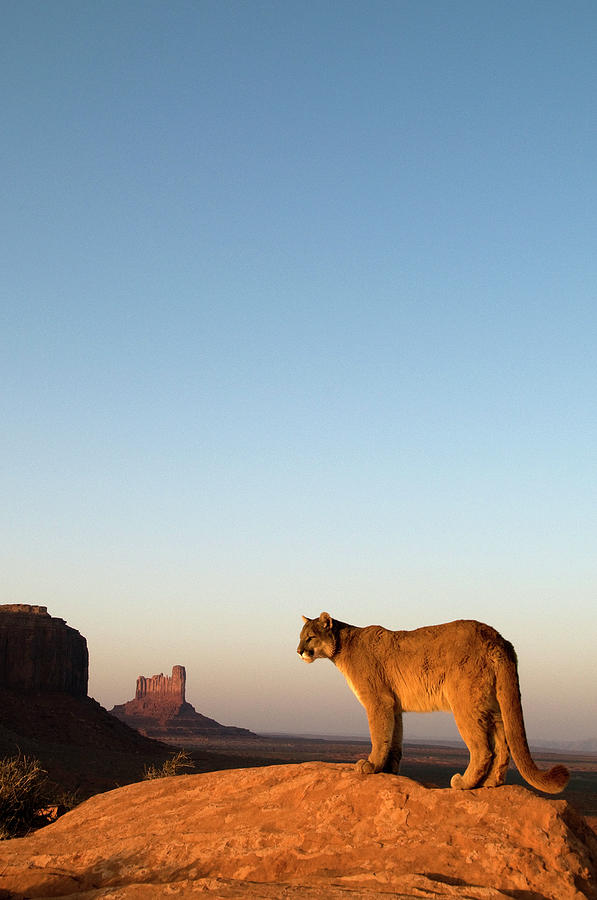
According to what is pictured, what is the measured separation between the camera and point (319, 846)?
7.50 meters

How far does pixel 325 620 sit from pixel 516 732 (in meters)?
3.06

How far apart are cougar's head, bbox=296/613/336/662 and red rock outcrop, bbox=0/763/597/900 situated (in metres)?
1.37

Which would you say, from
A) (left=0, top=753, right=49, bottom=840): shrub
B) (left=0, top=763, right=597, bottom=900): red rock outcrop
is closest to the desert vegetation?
(left=0, top=753, right=49, bottom=840): shrub

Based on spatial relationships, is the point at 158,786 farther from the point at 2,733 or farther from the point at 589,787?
the point at 589,787

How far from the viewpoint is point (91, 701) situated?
271 ft

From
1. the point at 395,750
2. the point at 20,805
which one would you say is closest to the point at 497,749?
the point at 395,750

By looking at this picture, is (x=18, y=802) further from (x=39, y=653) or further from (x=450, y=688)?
(x=39, y=653)

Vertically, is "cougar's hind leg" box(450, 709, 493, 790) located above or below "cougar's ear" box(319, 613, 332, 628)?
below

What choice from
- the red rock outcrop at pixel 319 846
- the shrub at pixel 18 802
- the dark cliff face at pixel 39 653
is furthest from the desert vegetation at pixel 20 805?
the dark cliff face at pixel 39 653

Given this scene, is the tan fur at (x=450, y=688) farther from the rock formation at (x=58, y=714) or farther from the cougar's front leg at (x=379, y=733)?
the rock formation at (x=58, y=714)

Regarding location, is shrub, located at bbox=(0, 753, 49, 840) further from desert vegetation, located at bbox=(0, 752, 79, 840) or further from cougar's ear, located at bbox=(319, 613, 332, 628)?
cougar's ear, located at bbox=(319, 613, 332, 628)

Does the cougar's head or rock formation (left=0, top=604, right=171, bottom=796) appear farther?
rock formation (left=0, top=604, right=171, bottom=796)

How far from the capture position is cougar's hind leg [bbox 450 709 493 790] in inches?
323

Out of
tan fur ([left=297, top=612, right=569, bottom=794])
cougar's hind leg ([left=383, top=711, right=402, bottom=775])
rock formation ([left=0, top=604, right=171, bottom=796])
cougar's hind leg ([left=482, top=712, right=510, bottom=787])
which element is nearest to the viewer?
tan fur ([left=297, top=612, right=569, bottom=794])
